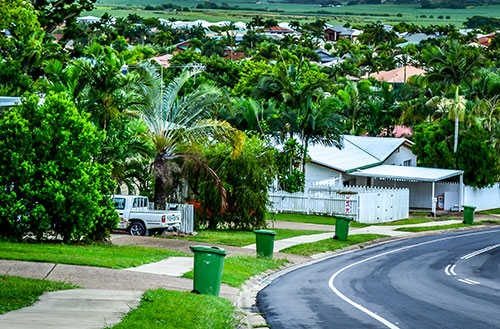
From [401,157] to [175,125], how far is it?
105 feet

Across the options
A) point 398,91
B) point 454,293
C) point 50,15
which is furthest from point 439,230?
point 398,91

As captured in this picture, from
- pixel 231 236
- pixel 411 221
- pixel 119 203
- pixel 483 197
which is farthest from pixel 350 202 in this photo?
pixel 119 203

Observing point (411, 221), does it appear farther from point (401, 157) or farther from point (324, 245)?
point (324, 245)

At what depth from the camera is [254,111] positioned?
4934 cm

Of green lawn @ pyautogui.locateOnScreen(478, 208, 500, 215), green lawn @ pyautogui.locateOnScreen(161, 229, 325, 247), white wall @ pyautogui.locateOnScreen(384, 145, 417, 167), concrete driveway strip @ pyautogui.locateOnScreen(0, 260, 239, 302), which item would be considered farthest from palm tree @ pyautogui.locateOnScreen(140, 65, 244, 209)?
white wall @ pyautogui.locateOnScreen(384, 145, 417, 167)

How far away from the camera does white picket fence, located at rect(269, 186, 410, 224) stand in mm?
45688

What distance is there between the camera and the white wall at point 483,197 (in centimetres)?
5478

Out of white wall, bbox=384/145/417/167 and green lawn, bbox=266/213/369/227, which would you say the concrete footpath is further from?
white wall, bbox=384/145/417/167

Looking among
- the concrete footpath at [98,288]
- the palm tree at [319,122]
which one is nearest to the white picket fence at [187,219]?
the concrete footpath at [98,288]

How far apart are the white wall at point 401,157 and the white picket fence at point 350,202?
38.0 ft

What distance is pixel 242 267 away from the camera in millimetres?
25281

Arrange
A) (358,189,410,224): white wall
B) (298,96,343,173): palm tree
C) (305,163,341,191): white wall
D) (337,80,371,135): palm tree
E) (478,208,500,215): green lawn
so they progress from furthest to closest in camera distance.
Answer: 1. (337,80,371,135): palm tree
2. (478,208,500,215): green lawn
3. (305,163,341,191): white wall
4. (298,96,343,173): palm tree
5. (358,189,410,224): white wall

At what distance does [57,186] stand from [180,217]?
8644 millimetres

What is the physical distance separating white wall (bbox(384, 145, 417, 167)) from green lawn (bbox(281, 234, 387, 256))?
2297 centimetres
